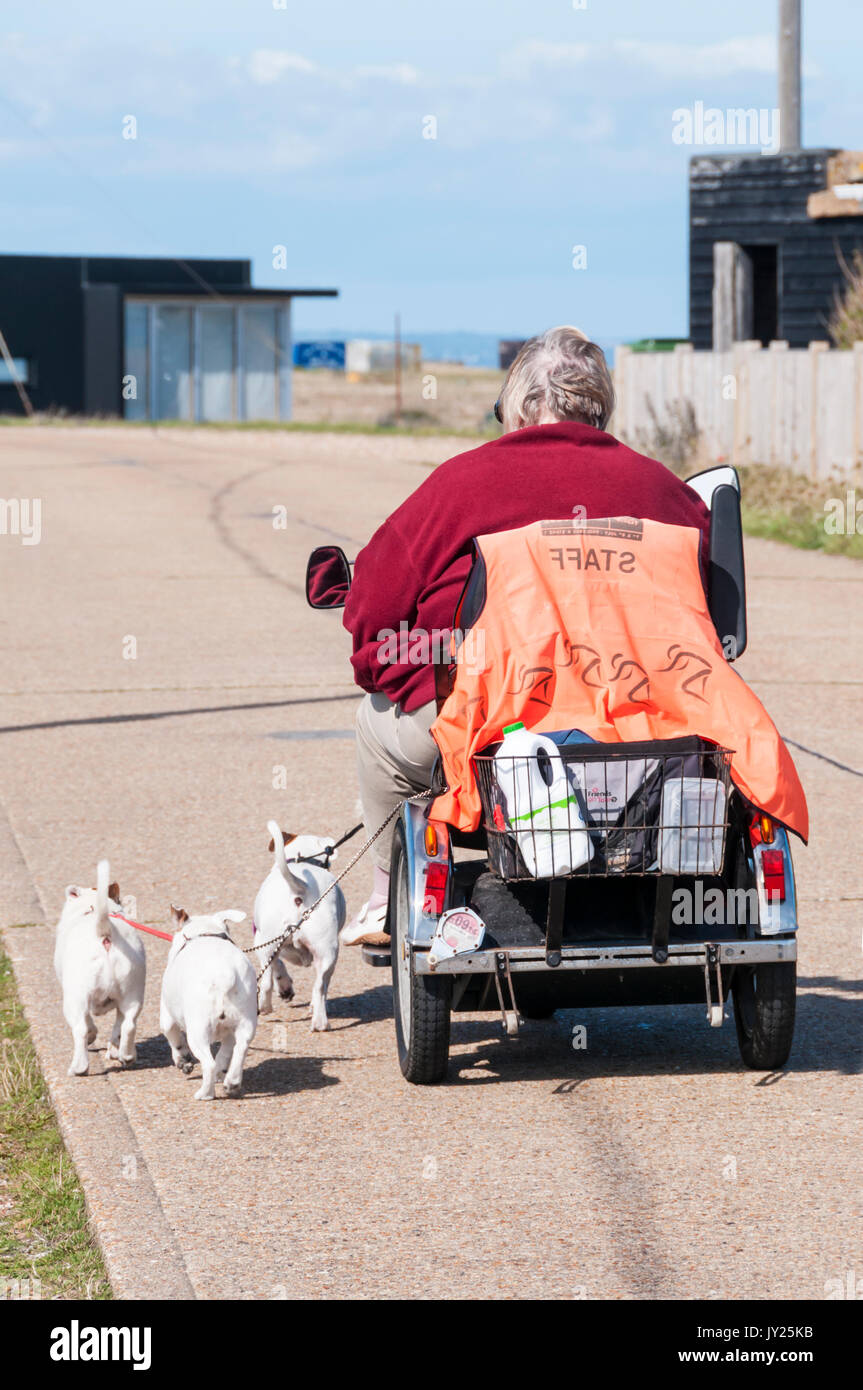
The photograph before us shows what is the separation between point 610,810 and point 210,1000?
42.1 inches

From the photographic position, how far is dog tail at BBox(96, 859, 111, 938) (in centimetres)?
465

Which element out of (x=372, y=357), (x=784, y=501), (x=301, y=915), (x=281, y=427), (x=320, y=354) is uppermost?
(x=372, y=357)

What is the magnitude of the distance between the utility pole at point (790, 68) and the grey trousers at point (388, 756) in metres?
26.8

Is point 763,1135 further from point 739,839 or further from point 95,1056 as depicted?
point 95,1056

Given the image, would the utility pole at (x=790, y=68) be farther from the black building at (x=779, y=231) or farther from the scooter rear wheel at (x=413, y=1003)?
the scooter rear wheel at (x=413, y=1003)

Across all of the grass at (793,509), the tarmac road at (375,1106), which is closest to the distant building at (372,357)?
the grass at (793,509)

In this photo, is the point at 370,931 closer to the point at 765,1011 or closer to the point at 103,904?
the point at 103,904

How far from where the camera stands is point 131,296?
53.3 metres

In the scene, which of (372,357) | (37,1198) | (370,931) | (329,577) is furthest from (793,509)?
(372,357)

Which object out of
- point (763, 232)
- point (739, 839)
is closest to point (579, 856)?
point (739, 839)

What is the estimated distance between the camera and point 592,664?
454 cm
